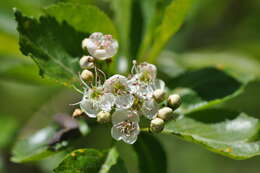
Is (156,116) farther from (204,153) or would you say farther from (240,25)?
(204,153)

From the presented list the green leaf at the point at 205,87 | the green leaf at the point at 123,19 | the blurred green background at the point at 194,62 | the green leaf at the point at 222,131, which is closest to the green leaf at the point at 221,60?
the blurred green background at the point at 194,62

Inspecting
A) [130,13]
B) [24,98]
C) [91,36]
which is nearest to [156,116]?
[91,36]

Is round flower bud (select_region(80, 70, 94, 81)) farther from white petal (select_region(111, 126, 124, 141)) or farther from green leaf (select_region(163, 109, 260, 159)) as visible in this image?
green leaf (select_region(163, 109, 260, 159))

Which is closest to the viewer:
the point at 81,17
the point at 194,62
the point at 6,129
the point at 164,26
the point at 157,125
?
the point at 157,125

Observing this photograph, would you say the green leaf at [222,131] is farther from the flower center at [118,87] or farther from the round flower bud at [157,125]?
the flower center at [118,87]

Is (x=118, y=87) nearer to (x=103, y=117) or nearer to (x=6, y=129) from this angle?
(x=103, y=117)

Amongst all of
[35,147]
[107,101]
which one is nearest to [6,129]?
[35,147]

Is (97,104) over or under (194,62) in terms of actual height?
under
